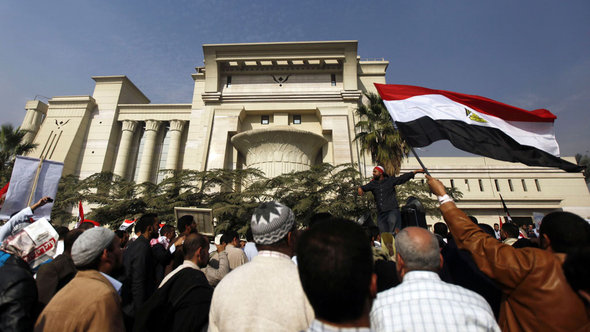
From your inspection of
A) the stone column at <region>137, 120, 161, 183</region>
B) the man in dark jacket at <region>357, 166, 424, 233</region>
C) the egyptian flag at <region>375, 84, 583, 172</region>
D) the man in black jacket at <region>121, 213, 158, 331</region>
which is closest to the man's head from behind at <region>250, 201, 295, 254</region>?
the man in black jacket at <region>121, 213, 158, 331</region>

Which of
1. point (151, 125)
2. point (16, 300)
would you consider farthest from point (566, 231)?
point (151, 125)

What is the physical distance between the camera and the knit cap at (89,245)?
77.7 inches

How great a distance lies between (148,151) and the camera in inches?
967

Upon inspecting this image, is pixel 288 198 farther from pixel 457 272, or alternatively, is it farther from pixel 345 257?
pixel 345 257

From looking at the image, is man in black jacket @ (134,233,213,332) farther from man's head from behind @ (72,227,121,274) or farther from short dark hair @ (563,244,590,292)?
short dark hair @ (563,244,590,292)

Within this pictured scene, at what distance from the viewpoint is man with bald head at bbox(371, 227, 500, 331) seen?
1442 mm

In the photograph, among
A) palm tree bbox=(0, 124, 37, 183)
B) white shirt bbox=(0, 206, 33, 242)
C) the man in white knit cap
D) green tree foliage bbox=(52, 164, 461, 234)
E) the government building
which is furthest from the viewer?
the government building

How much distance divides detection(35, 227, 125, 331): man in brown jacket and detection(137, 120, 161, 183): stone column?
24.2 metres

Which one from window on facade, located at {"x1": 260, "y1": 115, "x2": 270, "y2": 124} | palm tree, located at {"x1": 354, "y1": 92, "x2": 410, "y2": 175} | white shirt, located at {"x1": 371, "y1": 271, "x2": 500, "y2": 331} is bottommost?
white shirt, located at {"x1": 371, "y1": 271, "x2": 500, "y2": 331}

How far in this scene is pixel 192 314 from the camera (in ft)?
6.86

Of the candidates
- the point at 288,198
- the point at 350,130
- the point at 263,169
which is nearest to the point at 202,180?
the point at 263,169

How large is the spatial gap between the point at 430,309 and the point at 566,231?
122cm

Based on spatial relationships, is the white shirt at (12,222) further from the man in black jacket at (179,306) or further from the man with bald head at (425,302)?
the man with bald head at (425,302)

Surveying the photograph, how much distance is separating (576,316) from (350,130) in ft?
66.2
